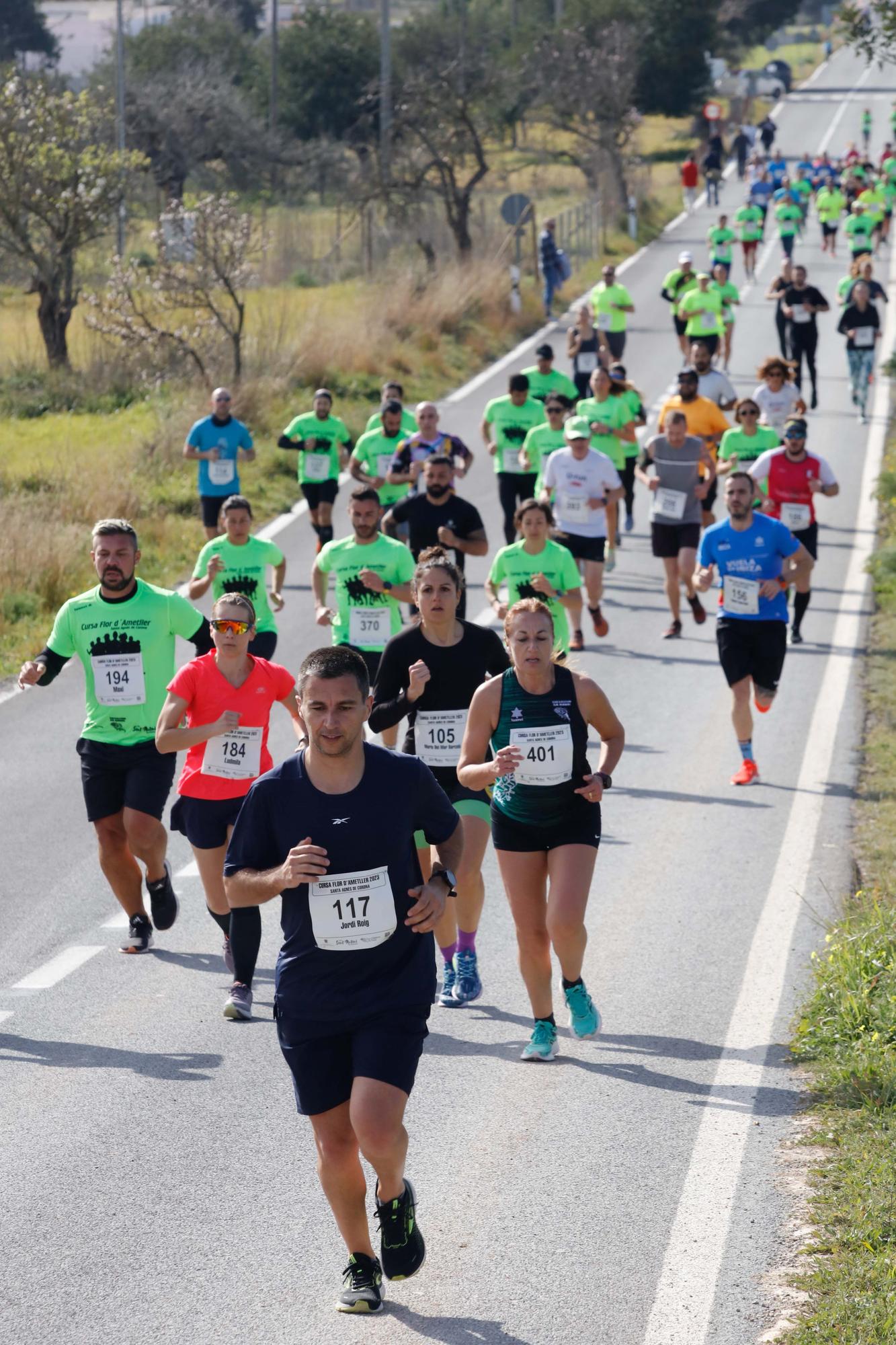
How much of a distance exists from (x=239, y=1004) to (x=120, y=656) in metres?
1.74

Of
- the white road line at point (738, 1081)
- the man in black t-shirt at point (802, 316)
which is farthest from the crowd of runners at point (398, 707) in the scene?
the man in black t-shirt at point (802, 316)

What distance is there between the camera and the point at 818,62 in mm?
104500

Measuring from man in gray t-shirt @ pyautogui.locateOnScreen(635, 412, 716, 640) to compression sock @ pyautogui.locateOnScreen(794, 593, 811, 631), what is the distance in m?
0.73

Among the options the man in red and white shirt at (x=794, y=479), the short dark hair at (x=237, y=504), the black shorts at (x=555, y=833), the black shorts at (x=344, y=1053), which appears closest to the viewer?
the black shorts at (x=344, y=1053)

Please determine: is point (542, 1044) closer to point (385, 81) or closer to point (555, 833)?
point (555, 833)

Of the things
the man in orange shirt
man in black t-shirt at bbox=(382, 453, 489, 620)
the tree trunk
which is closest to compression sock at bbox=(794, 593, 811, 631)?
the man in orange shirt

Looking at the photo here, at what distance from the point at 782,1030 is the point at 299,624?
29.7ft

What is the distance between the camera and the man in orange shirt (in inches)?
644

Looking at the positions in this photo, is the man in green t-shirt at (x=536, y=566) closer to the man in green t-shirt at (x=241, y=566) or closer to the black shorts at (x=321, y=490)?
the man in green t-shirt at (x=241, y=566)

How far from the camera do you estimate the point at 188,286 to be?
26.0m

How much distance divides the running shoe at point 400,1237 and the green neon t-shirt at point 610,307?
22396mm

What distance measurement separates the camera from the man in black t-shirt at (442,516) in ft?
39.7

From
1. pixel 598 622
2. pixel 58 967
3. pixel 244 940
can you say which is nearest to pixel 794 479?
pixel 598 622

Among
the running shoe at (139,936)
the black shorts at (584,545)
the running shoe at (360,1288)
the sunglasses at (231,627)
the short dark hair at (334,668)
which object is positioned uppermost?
the short dark hair at (334,668)
